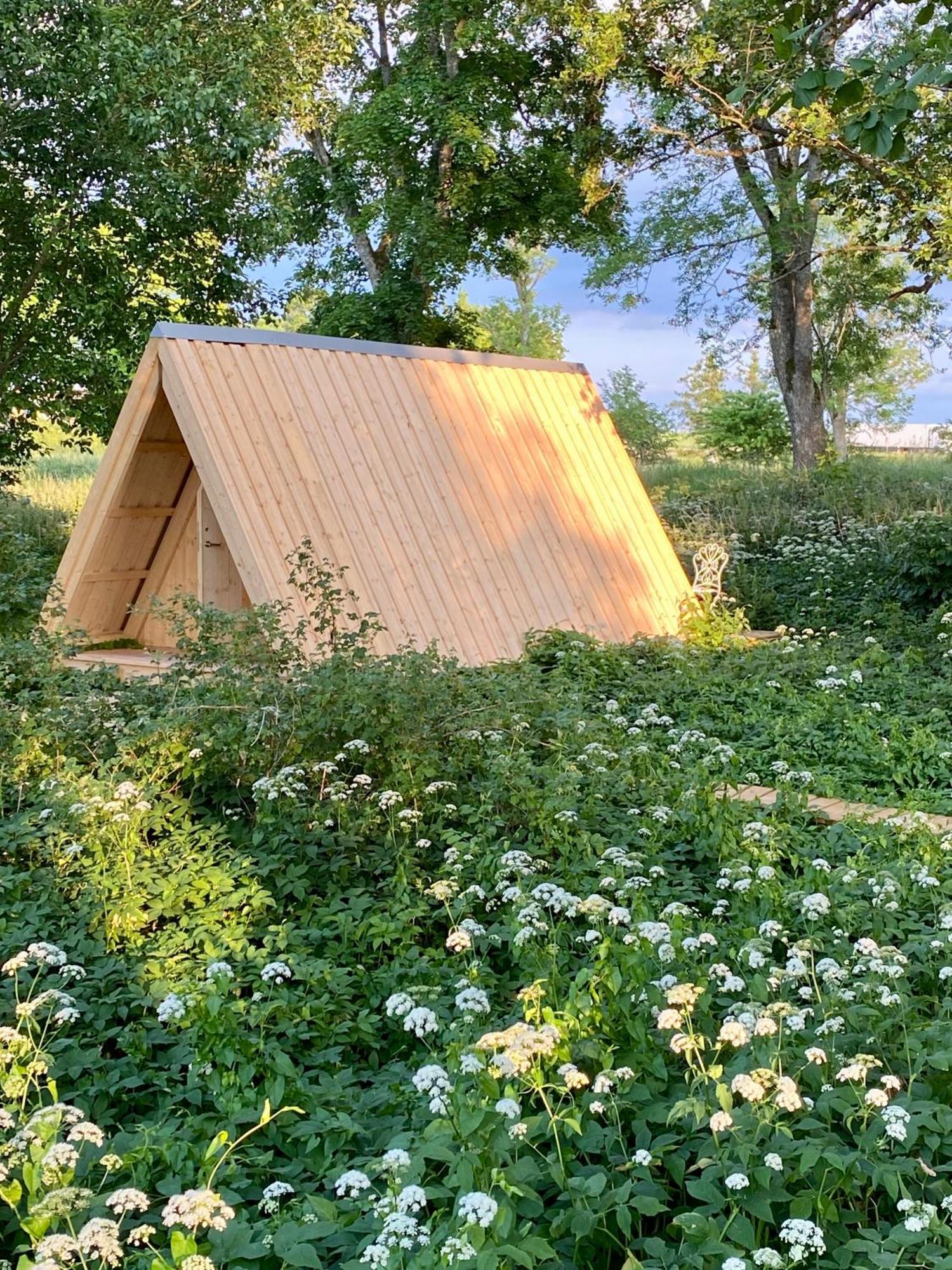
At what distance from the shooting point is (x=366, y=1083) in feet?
10.5

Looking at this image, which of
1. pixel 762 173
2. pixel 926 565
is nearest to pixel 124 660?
pixel 926 565

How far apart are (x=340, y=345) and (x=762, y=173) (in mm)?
10836

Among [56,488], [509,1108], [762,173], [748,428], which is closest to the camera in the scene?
[509,1108]

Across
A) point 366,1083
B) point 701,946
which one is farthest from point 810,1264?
point 366,1083

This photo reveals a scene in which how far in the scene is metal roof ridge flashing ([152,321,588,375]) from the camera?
7.91 m

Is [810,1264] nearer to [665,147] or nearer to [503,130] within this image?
[665,147]

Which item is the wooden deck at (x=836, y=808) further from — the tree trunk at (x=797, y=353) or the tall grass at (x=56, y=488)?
the tree trunk at (x=797, y=353)

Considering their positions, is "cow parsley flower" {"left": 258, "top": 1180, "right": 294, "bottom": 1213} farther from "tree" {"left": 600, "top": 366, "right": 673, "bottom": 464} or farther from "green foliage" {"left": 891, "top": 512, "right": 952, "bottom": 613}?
"tree" {"left": 600, "top": 366, "right": 673, "bottom": 464}

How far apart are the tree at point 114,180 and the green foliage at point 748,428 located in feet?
55.2

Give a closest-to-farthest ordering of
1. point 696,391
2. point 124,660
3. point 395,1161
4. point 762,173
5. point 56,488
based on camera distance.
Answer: point 395,1161 → point 124,660 → point 762,173 → point 56,488 → point 696,391

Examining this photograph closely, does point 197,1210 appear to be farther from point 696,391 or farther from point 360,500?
point 696,391

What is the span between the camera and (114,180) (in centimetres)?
1352

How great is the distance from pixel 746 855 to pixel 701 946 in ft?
3.90

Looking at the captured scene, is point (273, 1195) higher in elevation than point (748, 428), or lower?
lower
